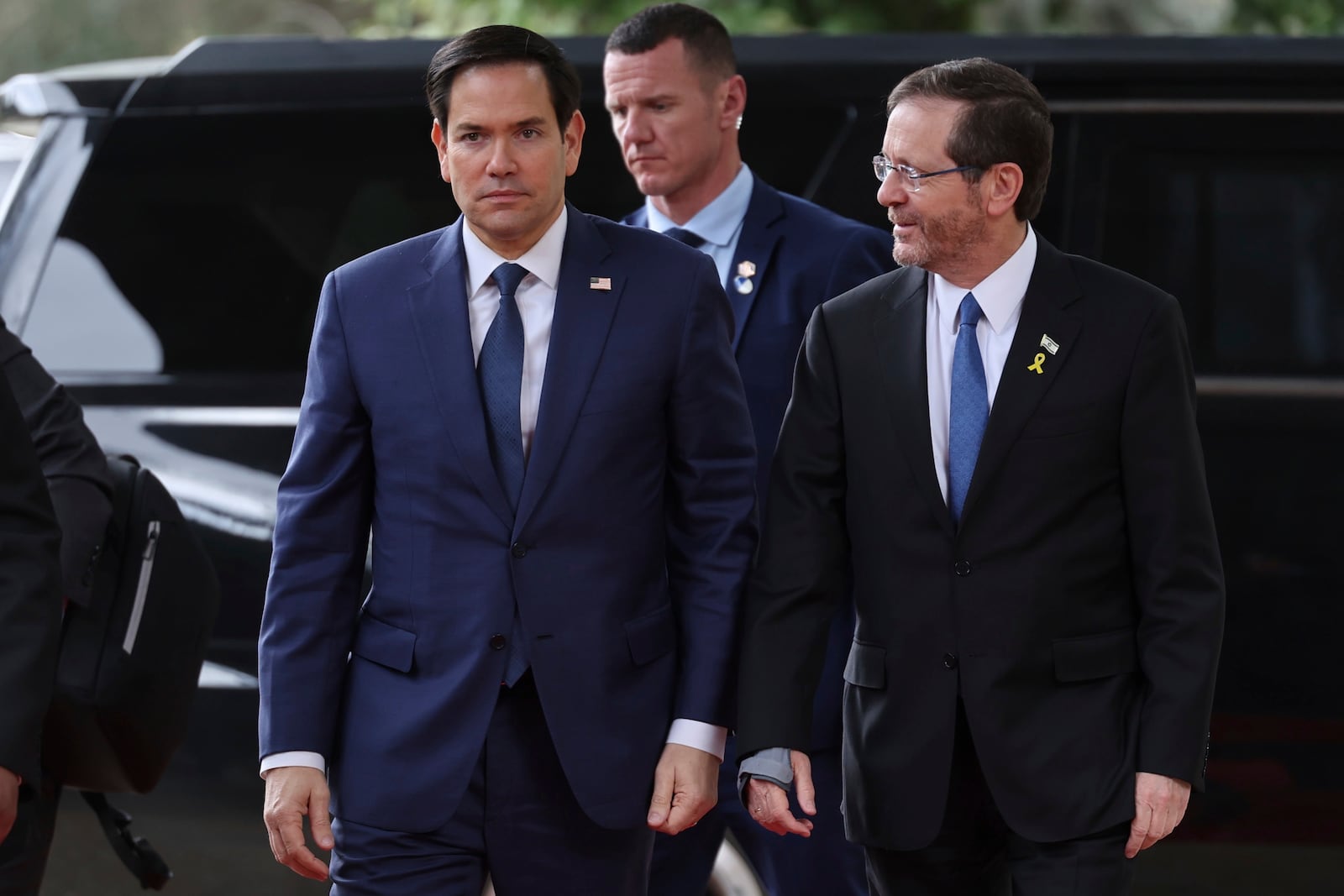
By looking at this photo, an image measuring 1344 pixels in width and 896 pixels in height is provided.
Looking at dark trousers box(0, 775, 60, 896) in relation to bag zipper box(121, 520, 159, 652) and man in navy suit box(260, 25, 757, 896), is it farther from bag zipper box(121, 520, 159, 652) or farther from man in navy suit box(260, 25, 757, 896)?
man in navy suit box(260, 25, 757, 896)

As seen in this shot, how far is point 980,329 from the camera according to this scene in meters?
2.99

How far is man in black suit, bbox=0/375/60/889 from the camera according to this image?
8.38ft

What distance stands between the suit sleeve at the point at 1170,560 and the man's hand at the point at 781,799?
0.52 m

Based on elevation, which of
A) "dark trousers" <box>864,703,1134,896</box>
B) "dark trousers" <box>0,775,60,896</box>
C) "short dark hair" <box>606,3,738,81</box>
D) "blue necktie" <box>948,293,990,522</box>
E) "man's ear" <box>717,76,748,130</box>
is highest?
"short dark hair" <box>606,3,738,81</box>

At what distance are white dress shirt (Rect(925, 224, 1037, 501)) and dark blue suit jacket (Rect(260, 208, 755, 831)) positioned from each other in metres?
0.31

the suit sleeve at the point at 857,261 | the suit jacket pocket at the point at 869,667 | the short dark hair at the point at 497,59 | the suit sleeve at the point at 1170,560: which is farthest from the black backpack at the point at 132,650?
the suit sleeve at the point at 1170,560

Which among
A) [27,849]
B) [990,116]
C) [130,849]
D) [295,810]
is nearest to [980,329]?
[990,116]

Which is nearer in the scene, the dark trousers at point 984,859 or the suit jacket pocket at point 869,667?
the dark trousers at point 984,859

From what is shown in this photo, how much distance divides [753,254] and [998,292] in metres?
0.94

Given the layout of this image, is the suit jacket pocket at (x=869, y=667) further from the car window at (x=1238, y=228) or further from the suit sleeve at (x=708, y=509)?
the car window at (x=1238, y=228)

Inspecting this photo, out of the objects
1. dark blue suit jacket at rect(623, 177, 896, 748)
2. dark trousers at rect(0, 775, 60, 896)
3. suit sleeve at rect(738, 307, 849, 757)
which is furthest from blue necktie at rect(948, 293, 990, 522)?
dark trousers at rect(0, 775, 60, 896)

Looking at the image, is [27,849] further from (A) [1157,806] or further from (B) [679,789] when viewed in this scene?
(A) [1157,806]

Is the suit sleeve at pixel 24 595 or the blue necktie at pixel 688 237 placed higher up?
the blue necktie at pixel 688 237

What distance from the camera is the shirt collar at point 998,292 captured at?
9.78 feet
